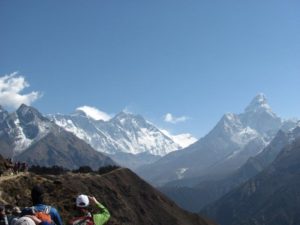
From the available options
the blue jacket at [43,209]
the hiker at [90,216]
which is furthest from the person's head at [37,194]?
the hiker at [90,216]

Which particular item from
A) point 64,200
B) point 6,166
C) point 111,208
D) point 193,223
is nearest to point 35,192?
point 64,200

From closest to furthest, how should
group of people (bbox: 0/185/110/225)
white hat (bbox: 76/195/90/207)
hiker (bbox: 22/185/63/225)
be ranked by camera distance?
Answer: 1. group of people (bbox: 0/185/110/225)
2. hiker (bbox: 22/185/63/225)
3. white hat (bbox: 76/195/90/207)

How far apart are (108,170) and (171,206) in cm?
2200

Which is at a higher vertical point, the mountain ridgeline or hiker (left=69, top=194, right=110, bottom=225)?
the mountain ridgeline

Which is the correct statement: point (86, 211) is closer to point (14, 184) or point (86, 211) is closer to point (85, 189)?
point (14, 184)

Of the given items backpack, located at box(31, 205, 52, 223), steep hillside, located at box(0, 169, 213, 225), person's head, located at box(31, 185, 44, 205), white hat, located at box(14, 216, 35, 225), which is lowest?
white hat, located at box(14, 216, 35, 225)

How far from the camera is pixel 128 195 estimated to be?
141 m

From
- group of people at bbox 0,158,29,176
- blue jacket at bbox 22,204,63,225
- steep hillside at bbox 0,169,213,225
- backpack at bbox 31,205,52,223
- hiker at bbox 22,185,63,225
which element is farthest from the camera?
steep hillside at bbox 0,169,213,225

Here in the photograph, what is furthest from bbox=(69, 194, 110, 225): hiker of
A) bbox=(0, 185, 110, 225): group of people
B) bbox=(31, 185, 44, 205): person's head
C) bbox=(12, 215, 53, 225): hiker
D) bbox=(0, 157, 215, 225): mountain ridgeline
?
bbox=(0, 157, 215, 225): mountain ridgeline

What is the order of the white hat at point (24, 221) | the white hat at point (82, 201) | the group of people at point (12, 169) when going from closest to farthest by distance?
the white hat at point (24, 221)
the white hat at point (82, 201)
the group of people at point (12, 169)

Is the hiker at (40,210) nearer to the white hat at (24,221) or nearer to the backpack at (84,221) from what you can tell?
the white hat at (24,221)

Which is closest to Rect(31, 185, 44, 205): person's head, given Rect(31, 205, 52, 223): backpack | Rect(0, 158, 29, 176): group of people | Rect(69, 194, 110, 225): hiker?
Rect(31, 205, 52, 223): backpack

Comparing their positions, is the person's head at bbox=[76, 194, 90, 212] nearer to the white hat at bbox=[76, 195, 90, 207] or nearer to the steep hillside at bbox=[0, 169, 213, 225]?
the white hat at bbox=[76, 195, 90, 207]

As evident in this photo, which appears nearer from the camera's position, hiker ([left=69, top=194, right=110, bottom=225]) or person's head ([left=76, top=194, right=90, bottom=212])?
person's head ([left=76, top=194, right=90, bottom=212])
